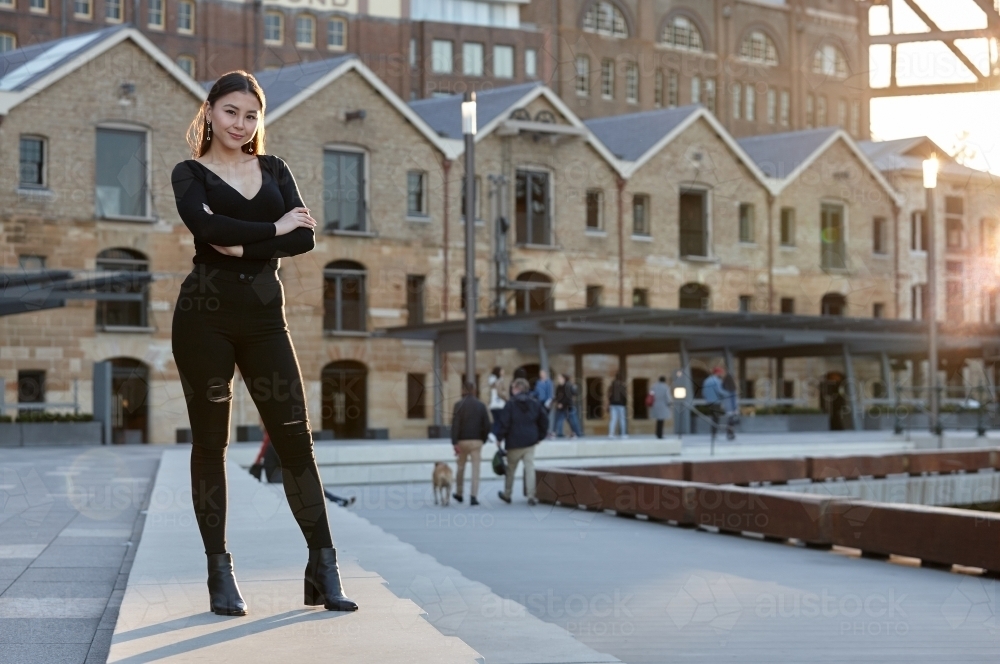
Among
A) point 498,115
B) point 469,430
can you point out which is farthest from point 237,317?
point 498,115

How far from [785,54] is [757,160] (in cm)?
2930

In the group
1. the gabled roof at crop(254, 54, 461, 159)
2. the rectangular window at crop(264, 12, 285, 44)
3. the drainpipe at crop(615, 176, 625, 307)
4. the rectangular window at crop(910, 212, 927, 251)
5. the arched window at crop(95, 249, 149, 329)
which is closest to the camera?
the arched window at crop(95, 249, 149, 329)

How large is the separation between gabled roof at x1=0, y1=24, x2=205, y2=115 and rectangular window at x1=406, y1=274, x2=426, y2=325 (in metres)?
8.40

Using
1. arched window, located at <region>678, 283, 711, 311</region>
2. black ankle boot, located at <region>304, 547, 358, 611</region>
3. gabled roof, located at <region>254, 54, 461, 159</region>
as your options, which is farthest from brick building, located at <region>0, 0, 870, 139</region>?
black ankle boot, located at <region>304, 547, 358, 611</region>

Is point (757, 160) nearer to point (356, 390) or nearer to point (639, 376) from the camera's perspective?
point (639, 376)

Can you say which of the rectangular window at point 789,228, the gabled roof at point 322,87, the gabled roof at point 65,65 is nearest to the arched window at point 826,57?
the rectangular window at point 789,228

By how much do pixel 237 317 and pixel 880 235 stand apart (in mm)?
52198

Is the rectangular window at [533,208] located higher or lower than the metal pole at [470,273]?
higher

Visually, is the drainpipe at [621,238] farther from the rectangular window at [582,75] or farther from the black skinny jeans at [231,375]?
the black skinny jeans at [231,375]

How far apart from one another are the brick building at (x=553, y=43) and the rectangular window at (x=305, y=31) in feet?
0.14

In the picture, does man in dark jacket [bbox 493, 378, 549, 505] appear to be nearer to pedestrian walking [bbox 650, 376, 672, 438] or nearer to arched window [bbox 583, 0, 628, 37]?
pedestrian walking [bbox 650, 376, 672, 438]

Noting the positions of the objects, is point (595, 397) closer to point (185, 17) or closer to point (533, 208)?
point (533, 208)

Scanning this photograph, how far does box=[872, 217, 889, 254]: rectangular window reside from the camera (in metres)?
54.6

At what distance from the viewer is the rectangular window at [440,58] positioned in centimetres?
6750
